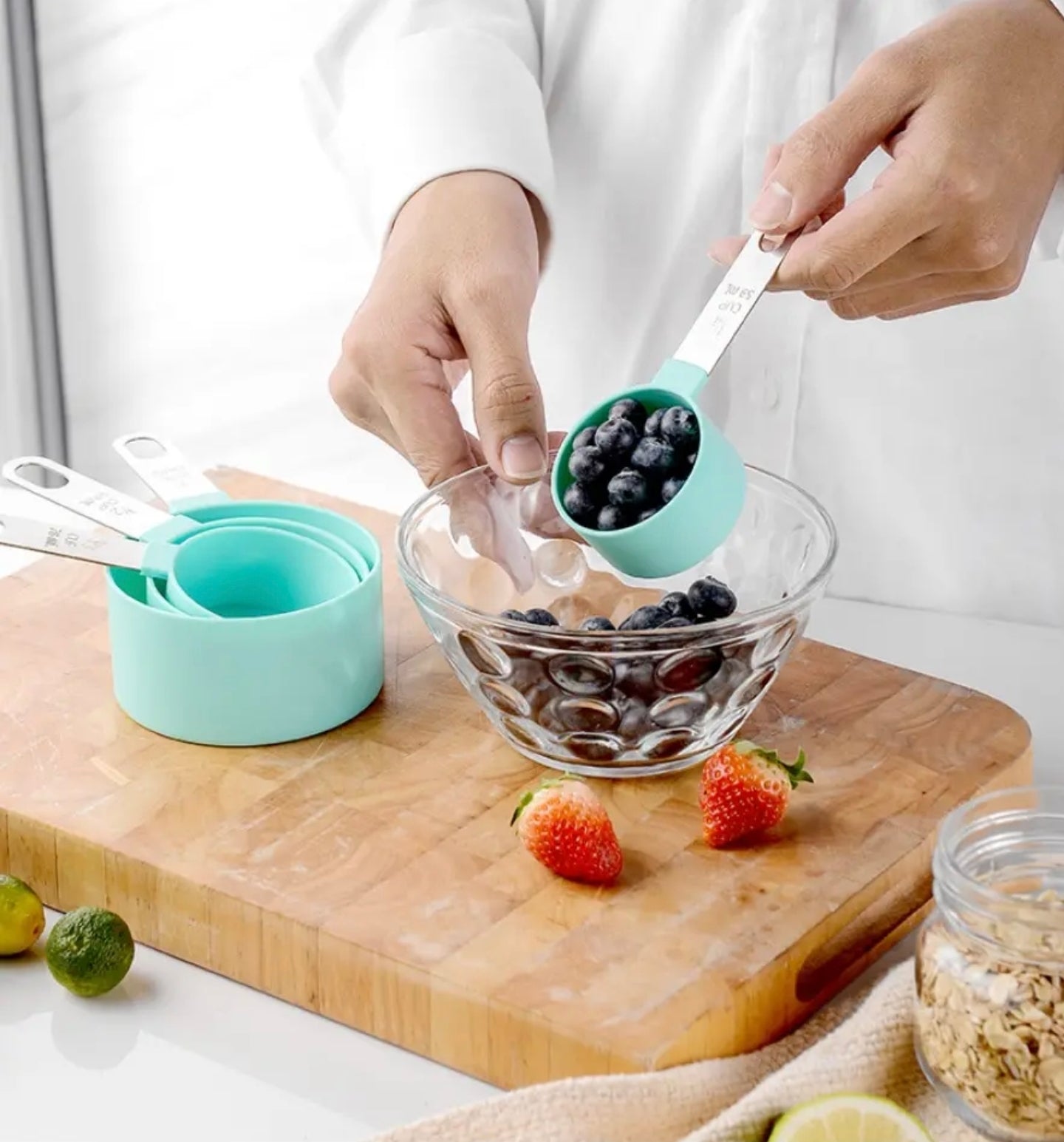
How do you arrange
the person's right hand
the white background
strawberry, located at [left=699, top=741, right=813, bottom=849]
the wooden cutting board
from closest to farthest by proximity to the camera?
the wooden cutting board
strawberry, located at [left=699, top=741, right=813, bottom=849]
the person's right hand
the white background

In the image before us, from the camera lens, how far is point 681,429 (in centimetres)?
116

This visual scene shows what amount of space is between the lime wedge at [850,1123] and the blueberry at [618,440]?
0.44 m

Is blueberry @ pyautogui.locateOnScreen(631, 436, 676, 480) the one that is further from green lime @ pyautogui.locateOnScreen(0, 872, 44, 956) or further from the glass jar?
green lime @ pyautogui.locateOnScreen(0, 872, 44, 956)

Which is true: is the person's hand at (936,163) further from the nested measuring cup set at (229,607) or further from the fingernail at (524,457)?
the nested measuring cup set at (229,607)

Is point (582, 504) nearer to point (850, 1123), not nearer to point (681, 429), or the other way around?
point (681, 429)

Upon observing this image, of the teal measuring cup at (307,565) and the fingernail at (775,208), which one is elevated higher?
the fingernail at (775,208)

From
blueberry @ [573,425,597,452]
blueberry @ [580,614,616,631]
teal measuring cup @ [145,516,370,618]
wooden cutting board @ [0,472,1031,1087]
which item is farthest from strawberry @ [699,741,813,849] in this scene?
teal measuring cup @ [145,516,370,618]

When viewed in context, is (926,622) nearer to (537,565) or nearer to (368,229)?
(537,565)

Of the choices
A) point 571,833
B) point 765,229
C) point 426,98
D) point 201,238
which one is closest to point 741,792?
point 571,833

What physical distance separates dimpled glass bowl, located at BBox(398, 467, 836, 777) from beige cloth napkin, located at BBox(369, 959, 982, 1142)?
25 centimetres

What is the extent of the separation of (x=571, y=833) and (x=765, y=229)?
1.40ft

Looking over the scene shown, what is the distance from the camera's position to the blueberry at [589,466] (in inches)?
46.4

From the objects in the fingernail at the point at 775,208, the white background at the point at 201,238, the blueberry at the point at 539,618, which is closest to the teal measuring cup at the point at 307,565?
the blueberry at the point at 539,618

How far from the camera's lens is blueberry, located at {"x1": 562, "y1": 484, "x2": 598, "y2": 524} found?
1185 millimetres
